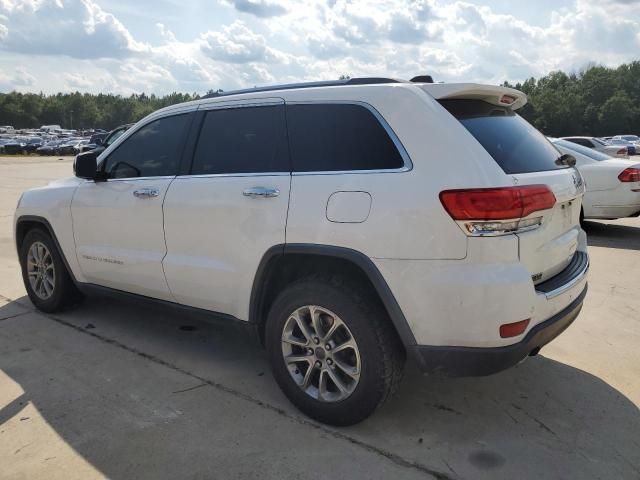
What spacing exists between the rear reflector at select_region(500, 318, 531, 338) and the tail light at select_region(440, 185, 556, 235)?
44cm

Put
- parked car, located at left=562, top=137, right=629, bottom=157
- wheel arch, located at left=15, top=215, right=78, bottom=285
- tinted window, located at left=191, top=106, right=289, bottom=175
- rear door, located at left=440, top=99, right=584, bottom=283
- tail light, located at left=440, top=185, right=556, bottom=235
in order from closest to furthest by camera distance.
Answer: tail light, located at left=440, top=185, right=556, bottom=235 < rear door, located at left=440, top=99, right=584, bottom=283 < tinted window, located at left=191, top=106, right=289, bottom=175 < wheel arch, located at left=15, top=215, right=78, bottom=285 < parked car, located at left=562, top=137, right=629, bottom=157

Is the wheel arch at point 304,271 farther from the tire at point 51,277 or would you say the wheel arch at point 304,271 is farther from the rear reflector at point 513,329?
the tire at point 51,277

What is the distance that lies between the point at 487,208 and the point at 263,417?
1.72 meters

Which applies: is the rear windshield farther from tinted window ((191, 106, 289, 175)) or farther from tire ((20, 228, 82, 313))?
tire ((20, 228, 82, 313))

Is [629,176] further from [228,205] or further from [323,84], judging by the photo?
[228,205]

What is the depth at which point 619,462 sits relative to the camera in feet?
9.12

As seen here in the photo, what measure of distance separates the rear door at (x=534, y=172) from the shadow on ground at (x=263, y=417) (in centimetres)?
88

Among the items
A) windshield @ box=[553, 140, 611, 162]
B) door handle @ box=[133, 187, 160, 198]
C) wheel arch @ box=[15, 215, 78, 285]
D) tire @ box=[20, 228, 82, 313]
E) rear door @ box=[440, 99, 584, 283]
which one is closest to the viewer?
rear door @ box=[440, 99, 584, 283]

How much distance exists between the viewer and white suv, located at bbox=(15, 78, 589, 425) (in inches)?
104

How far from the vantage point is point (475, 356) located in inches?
106

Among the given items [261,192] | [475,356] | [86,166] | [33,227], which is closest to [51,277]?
[33,227]

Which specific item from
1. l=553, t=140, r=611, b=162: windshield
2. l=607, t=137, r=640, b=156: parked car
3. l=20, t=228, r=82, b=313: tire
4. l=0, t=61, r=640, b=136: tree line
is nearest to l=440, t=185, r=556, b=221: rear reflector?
l=20, t=228, r=82, b=313: tire

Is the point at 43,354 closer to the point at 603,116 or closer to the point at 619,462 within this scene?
the point at 619,462

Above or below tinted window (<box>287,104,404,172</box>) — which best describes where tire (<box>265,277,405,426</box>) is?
below
